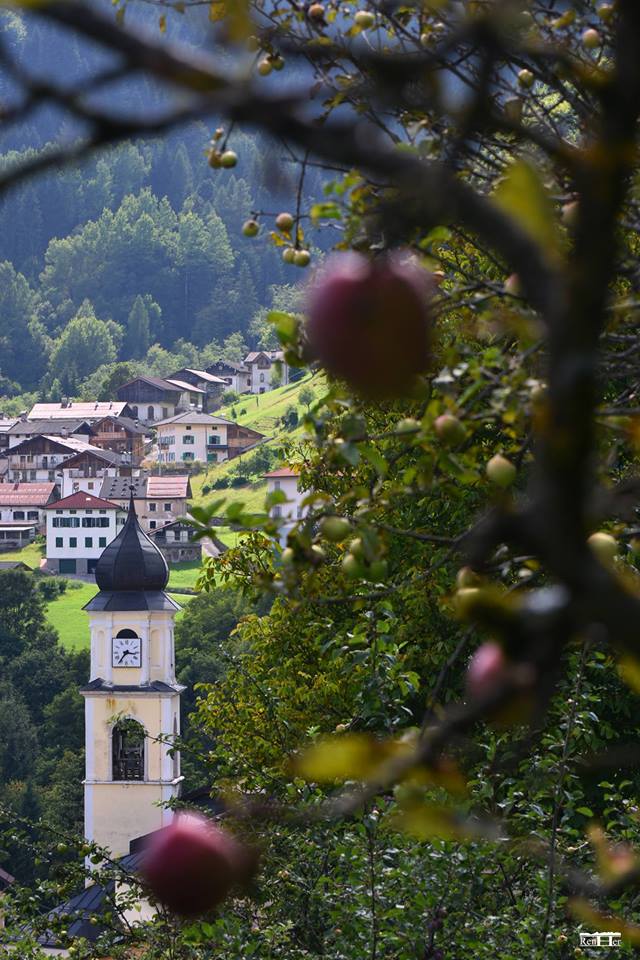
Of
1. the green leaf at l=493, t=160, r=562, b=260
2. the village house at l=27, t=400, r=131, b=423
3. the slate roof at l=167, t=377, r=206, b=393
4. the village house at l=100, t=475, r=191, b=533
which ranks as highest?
the slate roof at l=167, t=377, r=206, b=393

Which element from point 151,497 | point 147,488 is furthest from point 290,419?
point 151,497

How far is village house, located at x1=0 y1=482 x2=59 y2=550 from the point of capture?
92.6 metres

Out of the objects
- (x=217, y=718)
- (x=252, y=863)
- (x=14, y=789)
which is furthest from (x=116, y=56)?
(x=14, y=789)

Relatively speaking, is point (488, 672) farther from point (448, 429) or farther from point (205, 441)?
point (205, 441)

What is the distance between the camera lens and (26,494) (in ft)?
312

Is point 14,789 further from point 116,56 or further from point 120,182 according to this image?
point 120,182

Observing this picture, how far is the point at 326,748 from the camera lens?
3.24 ft

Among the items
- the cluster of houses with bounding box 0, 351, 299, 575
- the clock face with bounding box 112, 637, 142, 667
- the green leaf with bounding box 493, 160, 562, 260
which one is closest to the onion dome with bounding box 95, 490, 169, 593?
the clock face with bounding box 112, 637, 142, 667

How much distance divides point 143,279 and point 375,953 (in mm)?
170373

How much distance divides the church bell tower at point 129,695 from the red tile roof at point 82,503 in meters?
53.2

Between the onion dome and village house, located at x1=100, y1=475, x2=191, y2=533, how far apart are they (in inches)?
2157

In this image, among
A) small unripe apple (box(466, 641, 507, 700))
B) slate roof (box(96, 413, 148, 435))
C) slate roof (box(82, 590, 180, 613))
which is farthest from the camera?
slate roof (box(96, 413, 148, 435))

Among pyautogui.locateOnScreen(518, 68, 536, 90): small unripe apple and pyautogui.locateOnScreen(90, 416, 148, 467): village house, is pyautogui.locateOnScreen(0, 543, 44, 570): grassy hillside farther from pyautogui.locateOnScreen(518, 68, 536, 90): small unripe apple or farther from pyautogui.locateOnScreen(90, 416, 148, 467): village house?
pyautogui.locateOnScreen(518, 68, 536, 90): small unripe apple
